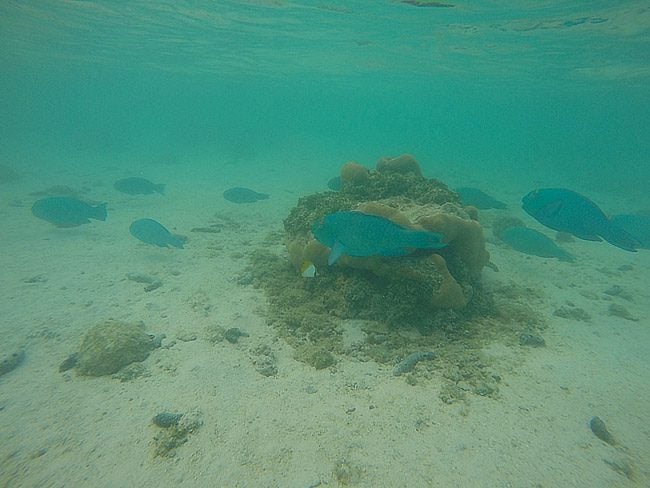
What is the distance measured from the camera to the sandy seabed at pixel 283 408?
3.38 meters

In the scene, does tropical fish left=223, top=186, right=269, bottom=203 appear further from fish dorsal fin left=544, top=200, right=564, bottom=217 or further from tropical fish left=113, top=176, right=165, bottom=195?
fish dorsal fin left=544, top=200, right=564, bottom=217

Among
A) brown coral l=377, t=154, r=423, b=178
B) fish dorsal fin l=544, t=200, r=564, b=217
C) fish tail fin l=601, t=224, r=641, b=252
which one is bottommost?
brown coral l=377, t=154, r=423, b=178

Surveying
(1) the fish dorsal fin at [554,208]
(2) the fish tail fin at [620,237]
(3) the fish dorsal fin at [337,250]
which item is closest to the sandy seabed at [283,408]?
(3) the fish dorsal fin at [337,250]

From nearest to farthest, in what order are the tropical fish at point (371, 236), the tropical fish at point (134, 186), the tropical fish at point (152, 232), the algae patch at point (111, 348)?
the tropical fish at point (371, 236) < the algae patch at point (111, 348) < the tropical fish at point (152, 232) < the tropical fish at point (134, 186)

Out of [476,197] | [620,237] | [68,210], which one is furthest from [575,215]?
[68,210]

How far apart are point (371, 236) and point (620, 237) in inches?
114

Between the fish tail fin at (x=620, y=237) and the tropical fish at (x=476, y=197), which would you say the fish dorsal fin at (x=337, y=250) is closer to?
the fish tail fin at (x=620, y=237)

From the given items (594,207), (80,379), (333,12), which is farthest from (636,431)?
(333,12)

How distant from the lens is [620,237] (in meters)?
3.90

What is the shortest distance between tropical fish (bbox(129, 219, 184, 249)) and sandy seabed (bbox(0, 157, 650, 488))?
168 cm

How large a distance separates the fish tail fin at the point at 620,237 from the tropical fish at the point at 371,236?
2.04 metres

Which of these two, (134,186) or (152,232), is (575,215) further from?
(134,186)

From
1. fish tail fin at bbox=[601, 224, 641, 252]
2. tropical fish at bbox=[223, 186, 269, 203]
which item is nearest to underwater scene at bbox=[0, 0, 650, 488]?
fish tail fin at bbox=[601, 224, 641, 252]

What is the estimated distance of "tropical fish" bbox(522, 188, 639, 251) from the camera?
12.9ft
